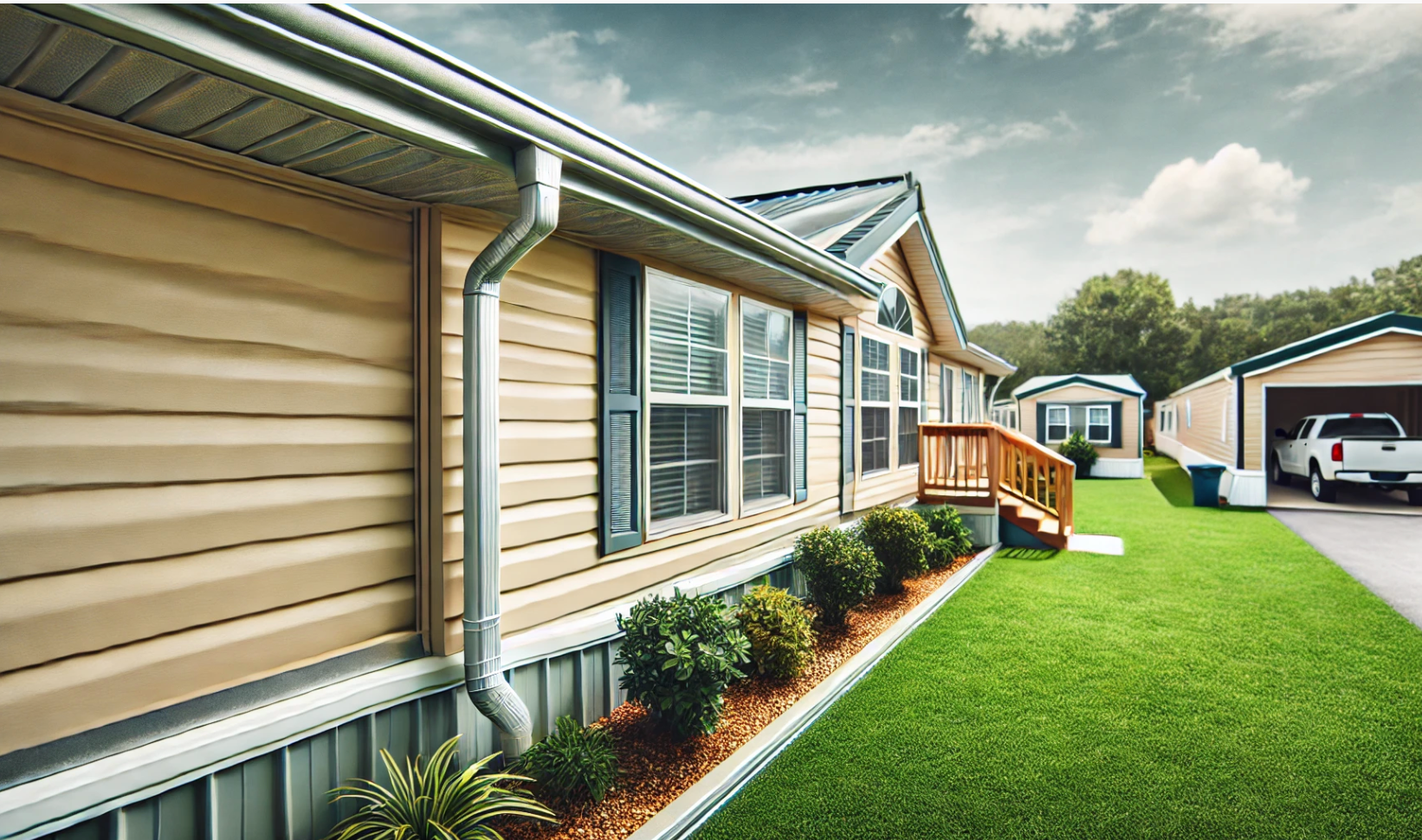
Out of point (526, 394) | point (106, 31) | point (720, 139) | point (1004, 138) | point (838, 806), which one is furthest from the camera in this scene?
point (1004, 138)

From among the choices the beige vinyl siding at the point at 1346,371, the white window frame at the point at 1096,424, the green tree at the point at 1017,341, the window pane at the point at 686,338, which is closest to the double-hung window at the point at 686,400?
the window pane at the point at 686,338

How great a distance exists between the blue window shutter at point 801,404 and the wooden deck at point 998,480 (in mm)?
3310

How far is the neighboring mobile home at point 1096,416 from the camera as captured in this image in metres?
19.6

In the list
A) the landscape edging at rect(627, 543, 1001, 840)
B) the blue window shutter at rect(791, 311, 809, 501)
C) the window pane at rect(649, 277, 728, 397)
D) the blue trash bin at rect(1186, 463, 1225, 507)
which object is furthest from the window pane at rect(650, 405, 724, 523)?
the blue trash bin at rect(1186, 463, 1225, 507)

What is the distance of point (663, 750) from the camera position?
3277mm

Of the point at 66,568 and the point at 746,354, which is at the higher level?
the point at 746,354

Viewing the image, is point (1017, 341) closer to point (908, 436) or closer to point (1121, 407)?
point (1121, 407)

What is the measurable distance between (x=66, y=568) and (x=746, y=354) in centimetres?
400

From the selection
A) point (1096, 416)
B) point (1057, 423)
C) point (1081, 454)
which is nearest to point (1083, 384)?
point (1096, 416)

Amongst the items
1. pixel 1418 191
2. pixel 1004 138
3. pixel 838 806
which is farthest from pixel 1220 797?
pixel 1418 191

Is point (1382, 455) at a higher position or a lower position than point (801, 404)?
lower

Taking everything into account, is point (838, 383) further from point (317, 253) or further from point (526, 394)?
point (317, 253)

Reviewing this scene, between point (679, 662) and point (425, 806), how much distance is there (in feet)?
4.18

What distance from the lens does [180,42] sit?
4.86 ft
